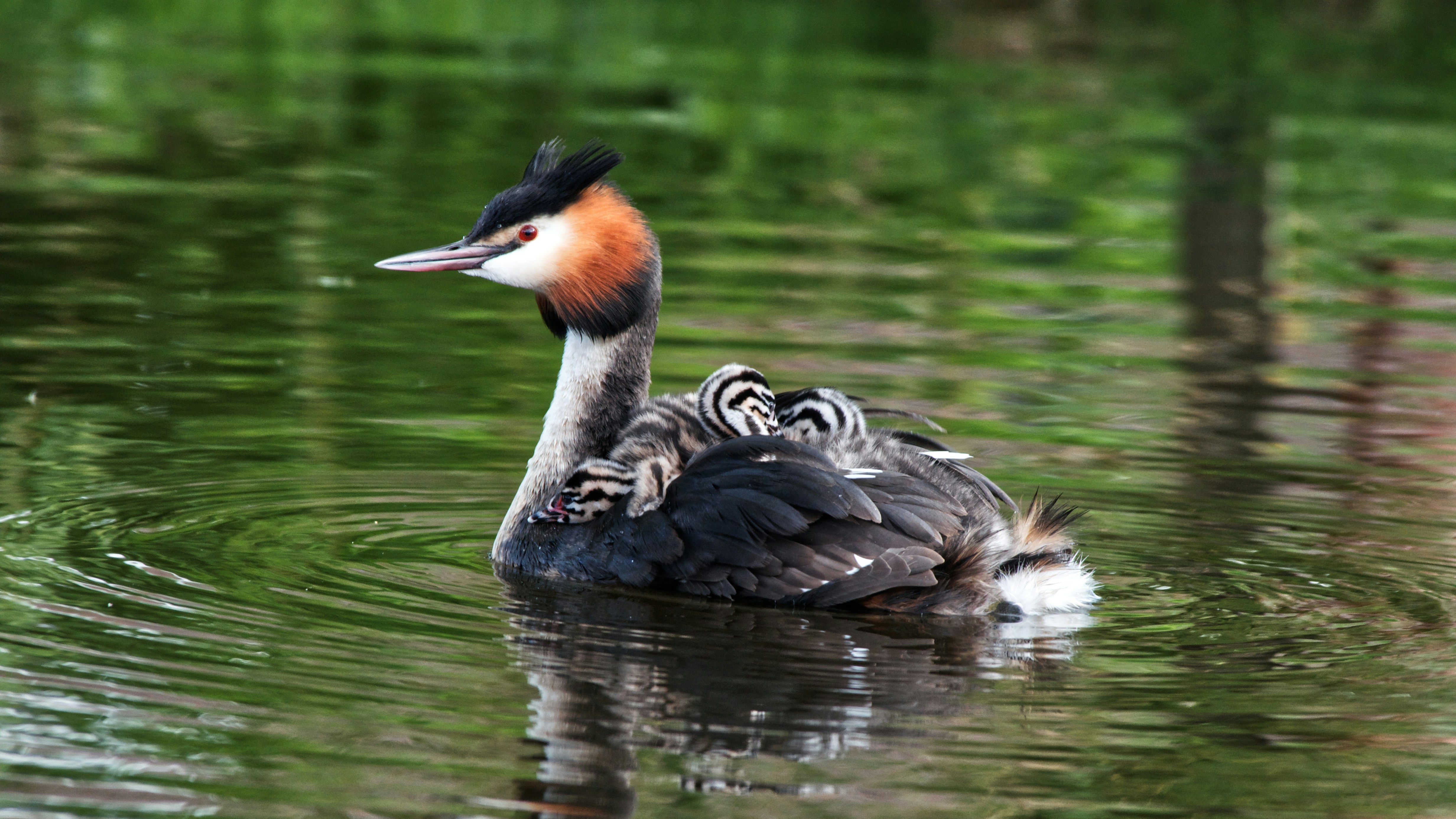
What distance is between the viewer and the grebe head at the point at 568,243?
6539mm

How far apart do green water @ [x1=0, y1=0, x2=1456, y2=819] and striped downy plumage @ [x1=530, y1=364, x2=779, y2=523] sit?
1.04 feet

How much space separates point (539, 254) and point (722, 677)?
1.88 m

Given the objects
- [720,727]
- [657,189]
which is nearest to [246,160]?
[657,189]

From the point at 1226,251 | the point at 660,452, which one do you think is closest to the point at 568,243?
the point at 660,452

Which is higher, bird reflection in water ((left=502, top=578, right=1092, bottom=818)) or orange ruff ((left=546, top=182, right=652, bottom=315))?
orange ruff ((left=546, top=182, right=652, bottom=315))

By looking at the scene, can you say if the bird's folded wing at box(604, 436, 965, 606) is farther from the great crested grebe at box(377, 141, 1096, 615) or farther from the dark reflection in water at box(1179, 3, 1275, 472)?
the dark reflection in water at box(1179, 3, 1275, 472)

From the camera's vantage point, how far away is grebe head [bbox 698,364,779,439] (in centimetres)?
621

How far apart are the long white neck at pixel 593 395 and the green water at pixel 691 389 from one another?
42 centimetres

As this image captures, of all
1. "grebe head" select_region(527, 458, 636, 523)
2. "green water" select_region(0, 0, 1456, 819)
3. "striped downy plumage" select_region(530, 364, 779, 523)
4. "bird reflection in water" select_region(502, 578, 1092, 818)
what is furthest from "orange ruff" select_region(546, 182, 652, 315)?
"bird reflection in water" select_region(502, 578, 1092, 818)

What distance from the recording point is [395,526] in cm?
665

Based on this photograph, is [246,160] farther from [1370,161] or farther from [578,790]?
[578,790]

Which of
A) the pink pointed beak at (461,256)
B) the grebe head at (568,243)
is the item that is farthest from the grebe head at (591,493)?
the pink pointed beak at (461,256)

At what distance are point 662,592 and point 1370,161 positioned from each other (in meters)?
13.0

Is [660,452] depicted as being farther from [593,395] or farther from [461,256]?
[461,256]
